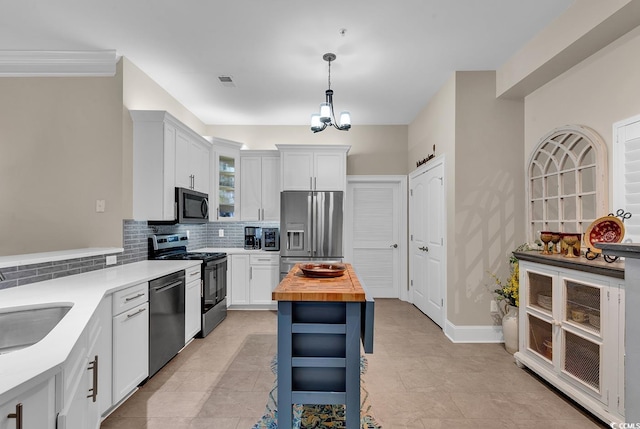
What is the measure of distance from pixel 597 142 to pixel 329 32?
7.85 ft

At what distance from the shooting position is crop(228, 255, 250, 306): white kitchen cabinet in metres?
4.72

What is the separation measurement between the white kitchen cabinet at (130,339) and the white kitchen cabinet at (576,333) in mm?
3202

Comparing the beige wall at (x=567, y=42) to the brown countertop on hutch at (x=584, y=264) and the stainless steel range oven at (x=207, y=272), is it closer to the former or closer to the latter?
the brown countertop on hutch at (x=584, y=264)

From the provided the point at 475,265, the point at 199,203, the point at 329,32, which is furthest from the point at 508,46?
the point at 199,203

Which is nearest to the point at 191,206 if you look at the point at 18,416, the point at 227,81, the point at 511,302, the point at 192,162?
the point at 192,162

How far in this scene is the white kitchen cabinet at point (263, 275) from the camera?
4727 millimetres

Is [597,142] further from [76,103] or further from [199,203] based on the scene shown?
[76,103]

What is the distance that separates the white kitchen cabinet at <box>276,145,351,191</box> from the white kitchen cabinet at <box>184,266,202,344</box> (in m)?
1.88

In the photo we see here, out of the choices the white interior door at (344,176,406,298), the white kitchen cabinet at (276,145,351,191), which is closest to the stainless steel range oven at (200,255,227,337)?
the white kitchen cabinet at (276,145,351,191)

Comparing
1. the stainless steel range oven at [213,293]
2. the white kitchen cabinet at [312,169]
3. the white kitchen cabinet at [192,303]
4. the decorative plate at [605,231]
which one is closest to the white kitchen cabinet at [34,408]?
the white kitchen cabinet at [192,303]

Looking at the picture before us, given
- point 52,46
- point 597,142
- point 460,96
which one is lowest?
point 597,142

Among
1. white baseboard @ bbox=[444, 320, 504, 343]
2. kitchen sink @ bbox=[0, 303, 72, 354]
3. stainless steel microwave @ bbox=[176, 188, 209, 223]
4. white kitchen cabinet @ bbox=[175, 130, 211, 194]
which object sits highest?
white kitchen cabinet @ bbox=[175, 130, 211, 194]

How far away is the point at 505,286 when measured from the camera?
139 inches

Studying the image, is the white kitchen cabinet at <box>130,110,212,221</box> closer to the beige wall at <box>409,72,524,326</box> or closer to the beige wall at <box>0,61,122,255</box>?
the beige wall at <box>0,61,122,255</box>
